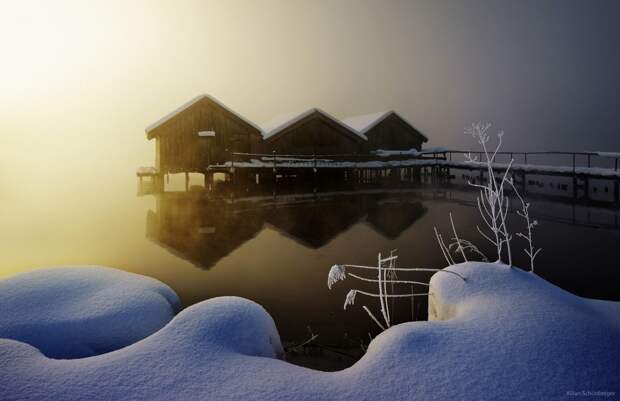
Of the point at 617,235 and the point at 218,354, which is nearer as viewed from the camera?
the point at 218,354

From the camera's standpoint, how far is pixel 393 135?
34.5 meters

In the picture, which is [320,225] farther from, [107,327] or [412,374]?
[412,374]

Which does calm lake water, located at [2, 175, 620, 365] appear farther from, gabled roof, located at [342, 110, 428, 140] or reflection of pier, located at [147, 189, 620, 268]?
gabled roof, located at [342, 110, 428, 140]

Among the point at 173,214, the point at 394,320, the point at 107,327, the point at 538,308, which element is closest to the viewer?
the point at 538,308

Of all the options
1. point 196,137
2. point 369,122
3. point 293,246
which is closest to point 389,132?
point 369,122

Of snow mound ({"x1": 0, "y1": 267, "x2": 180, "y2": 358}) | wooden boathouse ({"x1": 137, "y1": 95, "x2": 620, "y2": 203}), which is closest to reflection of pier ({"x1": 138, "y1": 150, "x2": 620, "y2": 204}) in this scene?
Answer: wooden boathouse ({"x1": 137, "y1": 95, "x2": 620, "y2": 203})

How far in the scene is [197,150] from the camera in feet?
89.3

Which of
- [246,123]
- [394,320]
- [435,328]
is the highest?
[246,123]

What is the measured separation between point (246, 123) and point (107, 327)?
24.1m

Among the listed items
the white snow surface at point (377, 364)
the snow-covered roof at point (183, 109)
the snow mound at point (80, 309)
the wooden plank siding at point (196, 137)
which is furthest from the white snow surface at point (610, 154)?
the snow mound at point (80, 309)

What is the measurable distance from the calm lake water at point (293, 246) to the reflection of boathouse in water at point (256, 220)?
45 millimetres

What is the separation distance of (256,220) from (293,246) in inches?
A: 156

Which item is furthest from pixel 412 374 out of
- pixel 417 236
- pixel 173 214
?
pixel 173 214

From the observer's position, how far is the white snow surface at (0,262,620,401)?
9.69ft
